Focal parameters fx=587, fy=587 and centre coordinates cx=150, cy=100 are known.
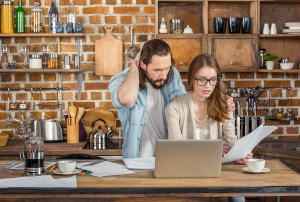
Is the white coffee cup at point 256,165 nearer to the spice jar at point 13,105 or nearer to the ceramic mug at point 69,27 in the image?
the ceramic mug at point 69,27

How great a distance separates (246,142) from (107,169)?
73 cm

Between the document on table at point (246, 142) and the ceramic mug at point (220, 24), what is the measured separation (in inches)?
82.5

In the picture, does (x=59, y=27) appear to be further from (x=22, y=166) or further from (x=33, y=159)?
(x=33, y=159)

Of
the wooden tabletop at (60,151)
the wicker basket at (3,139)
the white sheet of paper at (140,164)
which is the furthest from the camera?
the wicker basket at (3,139)

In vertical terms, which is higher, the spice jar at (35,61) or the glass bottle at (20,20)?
the glass bottle at (20,20)

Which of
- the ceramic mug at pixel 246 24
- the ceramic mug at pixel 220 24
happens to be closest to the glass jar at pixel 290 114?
the ceramic mug at pixel 246 24

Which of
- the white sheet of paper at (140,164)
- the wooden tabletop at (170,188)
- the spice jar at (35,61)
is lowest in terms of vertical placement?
the wooden tabletop at (170,188)

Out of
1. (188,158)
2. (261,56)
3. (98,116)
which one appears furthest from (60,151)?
(188,158)

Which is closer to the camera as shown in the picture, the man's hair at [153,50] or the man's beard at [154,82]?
the man's hair at [153,50]

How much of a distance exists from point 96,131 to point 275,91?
65.1 inches

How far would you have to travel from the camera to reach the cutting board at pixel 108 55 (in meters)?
5.09

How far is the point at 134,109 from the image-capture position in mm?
3635

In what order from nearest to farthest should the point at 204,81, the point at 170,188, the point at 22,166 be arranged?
the point at 170,188
the point at 22,166
the point at 204,81

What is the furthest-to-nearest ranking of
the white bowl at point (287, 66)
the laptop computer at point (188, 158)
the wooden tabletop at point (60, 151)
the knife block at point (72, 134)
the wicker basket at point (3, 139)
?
the white bowl at point (287, 66)
the knife block at point (72, 134)
the wicker basket at point (3, 139)
the wooden tabletop at point (60, 151)
the laptop computer at point (188, 158)
